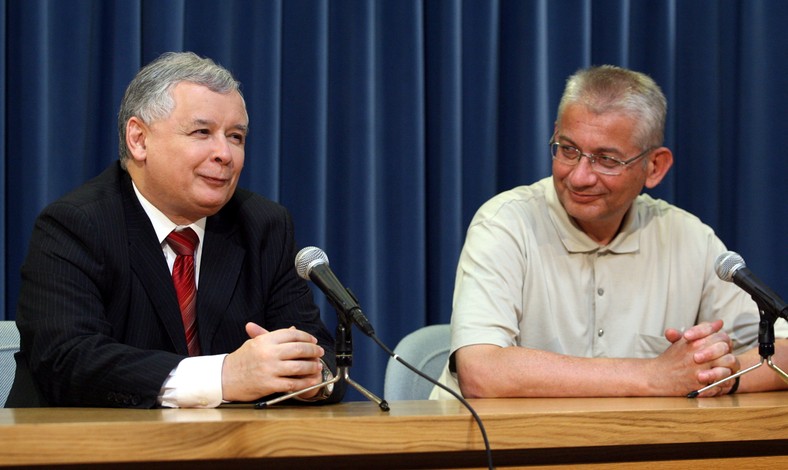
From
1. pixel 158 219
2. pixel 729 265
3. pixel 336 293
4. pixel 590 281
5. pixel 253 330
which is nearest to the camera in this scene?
pixel 336 293

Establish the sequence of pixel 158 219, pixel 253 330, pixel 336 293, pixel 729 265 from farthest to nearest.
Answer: pixel 158 219
pixel 729 265
pixel 253 330
pixel 336 293

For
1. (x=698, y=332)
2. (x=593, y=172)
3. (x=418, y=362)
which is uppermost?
(x=593, y=172)

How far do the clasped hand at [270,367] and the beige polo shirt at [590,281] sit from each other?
2.54ft

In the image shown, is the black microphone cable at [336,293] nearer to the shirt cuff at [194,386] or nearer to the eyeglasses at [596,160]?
the shirt cuff at [194,386]

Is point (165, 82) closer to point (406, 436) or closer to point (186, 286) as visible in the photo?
point (186, 286)

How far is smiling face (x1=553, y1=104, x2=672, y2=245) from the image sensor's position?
8.92ft

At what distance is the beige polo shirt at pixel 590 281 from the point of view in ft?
9.05

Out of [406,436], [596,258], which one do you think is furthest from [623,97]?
[406,436]

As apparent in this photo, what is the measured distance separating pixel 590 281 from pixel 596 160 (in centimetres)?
36

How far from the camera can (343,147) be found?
341 centimetres

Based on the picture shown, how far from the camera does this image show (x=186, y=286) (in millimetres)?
2357

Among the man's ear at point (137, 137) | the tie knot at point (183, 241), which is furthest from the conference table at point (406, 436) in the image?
the man's ear at point (137, 137)

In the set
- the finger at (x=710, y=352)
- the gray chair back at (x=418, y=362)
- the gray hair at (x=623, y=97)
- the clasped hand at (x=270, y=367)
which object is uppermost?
the gray hair at (x=623, y=97)

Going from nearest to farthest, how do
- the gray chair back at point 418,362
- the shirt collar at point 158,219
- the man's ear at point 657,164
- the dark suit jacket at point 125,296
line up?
the dark suit jacket at point 125,296, the shirt collar at point 158,219, the gray chair back at point 418,362, the man's ear at point 657,164
